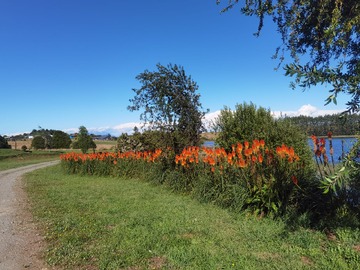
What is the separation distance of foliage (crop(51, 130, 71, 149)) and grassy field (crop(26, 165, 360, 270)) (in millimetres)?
54905

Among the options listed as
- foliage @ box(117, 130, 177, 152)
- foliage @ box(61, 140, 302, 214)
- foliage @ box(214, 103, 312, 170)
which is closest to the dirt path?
foliage @ box(61, 140, 302, 214)

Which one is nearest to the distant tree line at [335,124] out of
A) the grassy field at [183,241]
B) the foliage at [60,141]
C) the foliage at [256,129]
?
the foliage at [256,129]

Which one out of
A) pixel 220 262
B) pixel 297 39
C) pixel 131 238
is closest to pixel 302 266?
pixel 220 262

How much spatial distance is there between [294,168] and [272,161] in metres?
0.46

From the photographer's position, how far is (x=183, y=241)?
436 cm

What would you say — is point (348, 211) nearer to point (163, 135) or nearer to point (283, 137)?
point (283, 137)

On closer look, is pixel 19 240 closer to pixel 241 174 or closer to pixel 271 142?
pixel 241 174

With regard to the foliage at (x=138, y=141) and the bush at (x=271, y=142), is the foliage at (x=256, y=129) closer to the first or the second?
the bush at (x=271, y=142)

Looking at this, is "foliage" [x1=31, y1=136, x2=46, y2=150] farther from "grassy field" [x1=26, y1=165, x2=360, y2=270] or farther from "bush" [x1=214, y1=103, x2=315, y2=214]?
"grassy field" [x1=26, y1=165, x2=360, y2=270]

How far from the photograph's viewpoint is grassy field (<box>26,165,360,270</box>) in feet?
12.0

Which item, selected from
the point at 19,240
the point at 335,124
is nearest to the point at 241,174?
the point at 335,124

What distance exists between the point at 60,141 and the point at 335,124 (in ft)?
196

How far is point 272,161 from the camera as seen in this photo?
19.1ft

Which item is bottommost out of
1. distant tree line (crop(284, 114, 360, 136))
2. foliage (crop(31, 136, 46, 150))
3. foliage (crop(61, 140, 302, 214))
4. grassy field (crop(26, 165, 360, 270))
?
grassy field (crop(26, 165, 360, 270))
